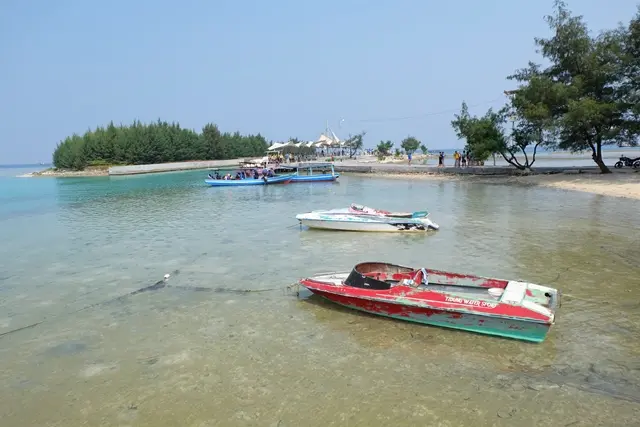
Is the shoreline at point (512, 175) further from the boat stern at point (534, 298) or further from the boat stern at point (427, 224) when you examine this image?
the boat stern at point (534, 298)

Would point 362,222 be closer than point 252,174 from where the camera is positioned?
Yes

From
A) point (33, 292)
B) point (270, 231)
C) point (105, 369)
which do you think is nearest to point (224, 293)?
point (105, 369)

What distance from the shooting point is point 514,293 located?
27.0 ft

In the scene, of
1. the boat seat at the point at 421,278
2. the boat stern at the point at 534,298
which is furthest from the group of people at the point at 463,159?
the boat stern at the point at 534,298

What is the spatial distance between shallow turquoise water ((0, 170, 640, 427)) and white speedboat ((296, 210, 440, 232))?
2.00ft

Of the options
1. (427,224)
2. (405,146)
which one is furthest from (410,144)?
(427,224)

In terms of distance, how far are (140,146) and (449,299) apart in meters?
75.6

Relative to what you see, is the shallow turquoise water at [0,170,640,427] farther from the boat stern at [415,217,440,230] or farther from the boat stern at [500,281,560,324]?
the boat stern at [415,217,440,230]

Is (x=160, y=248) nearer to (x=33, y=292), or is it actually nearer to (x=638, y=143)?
(x=33, y=292)

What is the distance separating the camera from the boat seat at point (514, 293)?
25.8ft

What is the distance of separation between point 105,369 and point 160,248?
949cm

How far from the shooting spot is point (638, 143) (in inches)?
1288

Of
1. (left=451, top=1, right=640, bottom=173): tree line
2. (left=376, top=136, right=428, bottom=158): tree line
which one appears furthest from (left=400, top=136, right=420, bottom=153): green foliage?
(left=451, top=1, right=640, bottom=173): tree line

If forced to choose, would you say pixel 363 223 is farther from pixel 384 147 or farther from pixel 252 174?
pixel 384 147
